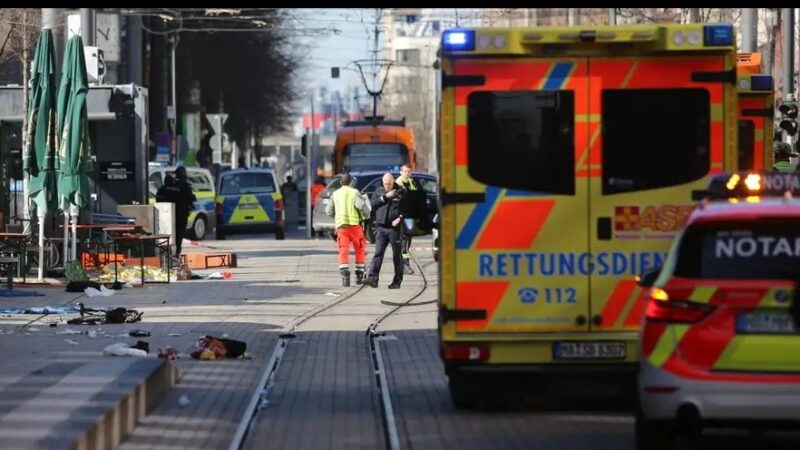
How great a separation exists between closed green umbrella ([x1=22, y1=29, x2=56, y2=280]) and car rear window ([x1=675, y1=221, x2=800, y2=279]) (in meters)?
17.6

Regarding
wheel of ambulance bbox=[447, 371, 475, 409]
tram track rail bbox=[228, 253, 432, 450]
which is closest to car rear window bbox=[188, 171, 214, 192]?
tram track rail bbox=[228, 253, 432, 450]

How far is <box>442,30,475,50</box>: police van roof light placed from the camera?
1308cm

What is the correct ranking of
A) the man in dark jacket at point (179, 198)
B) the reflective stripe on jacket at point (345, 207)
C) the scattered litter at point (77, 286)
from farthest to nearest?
the man in dark jacket at point (179, 198) → the reflective stripe on jacket at point (345, 207) → the scattered litter at point (77, 286)

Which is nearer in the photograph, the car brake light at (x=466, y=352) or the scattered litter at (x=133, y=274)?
the car brake light at (x=466, y=352)

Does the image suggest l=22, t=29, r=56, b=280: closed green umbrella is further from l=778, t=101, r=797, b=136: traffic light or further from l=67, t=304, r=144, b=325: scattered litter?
l=778, t=101, r=797, b=136: traffic light

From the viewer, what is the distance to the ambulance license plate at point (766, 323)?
32.9ft

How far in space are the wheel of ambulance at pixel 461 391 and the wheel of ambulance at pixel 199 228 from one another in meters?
36.1

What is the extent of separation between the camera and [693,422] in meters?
10.2

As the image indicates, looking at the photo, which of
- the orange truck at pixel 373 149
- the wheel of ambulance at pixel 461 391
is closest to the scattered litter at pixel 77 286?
the wheel of ambulance at pixel 461 391

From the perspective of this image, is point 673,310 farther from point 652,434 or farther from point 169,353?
point 169,353

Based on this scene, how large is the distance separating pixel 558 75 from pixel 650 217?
3.95 ft

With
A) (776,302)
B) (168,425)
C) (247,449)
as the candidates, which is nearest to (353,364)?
(168,425)

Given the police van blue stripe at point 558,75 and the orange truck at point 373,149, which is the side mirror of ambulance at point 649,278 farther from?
the orange truck at point 373,149

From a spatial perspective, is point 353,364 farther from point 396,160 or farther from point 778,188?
point 396,160
